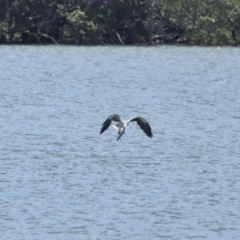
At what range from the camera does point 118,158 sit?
20719mm

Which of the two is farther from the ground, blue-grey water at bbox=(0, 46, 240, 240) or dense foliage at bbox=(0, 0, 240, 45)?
blue-grey water at bbox=(0, 46, 240, 240)

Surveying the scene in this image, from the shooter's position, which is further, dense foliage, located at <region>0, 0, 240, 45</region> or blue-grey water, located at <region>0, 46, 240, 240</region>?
dense foliage, located at <region>0, 0, 240, 45</region>

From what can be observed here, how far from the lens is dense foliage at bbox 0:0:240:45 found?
54.0 m

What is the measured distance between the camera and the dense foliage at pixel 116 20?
53969 millimetres

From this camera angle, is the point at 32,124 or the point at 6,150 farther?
the point at 32,124

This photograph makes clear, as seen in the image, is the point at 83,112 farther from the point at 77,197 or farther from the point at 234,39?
the point at 234,39

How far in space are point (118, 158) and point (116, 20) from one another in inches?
1377

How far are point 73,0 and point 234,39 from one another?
849 centimetres

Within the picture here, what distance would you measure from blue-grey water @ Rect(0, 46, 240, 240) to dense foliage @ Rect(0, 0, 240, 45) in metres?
13.2

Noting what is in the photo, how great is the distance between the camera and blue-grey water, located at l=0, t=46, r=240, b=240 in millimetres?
15219

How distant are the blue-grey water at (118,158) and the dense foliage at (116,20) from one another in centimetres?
1317

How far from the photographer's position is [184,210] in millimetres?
16141

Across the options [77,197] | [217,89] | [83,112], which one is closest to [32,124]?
[83,112]

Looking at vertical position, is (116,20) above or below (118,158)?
below
